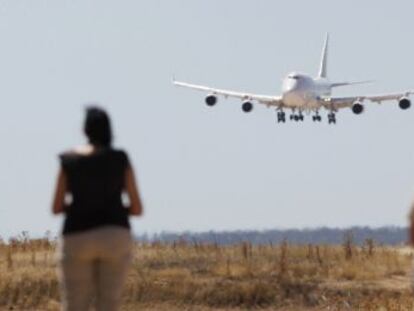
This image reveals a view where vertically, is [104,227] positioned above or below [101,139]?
below

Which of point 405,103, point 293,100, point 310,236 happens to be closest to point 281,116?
point 293,100

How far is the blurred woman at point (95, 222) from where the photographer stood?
31.5ft

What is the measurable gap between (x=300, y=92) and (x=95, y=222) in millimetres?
64157

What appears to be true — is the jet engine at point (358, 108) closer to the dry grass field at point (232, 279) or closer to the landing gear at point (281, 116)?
the landing gear at point (281, 116)

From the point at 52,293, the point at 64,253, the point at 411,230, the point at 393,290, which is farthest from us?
the point at 393,290

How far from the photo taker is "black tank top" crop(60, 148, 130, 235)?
973cm

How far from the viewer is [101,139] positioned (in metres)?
10.0

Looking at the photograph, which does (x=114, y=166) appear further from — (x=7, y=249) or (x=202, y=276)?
(x=7, y=249)

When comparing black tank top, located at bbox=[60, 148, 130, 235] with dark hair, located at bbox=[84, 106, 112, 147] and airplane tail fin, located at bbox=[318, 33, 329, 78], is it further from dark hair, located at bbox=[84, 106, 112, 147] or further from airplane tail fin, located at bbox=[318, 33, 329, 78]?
airplane tail fin, located at bbox=[318, 33, 329, 78]

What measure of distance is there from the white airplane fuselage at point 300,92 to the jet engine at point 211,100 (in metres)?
3.64

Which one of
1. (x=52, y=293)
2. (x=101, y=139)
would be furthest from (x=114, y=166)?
(x=52, y=293)

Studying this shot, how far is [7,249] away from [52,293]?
4.94m

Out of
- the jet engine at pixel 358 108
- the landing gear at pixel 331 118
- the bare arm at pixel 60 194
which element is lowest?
the bare arm at pixel 60 194

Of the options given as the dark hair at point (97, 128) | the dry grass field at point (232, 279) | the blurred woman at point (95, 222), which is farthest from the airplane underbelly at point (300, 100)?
A: the blurred woman at point (95, 222)
